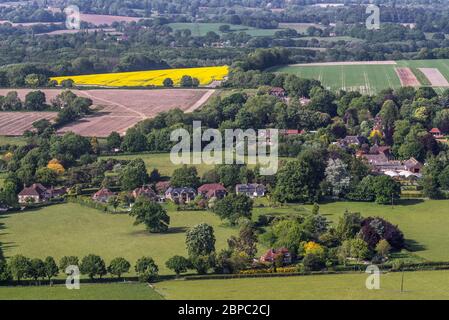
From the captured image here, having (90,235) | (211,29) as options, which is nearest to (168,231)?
(90,235)

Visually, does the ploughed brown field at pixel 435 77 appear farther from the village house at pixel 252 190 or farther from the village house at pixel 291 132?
the village house at pixel 252 190

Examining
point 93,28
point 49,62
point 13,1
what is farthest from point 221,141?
point 13,1

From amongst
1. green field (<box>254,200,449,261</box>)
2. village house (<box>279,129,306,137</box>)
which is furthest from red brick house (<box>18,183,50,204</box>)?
village house (<box>279,129,306,137</box>)

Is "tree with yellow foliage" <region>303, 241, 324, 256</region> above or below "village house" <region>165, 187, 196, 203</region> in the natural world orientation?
above

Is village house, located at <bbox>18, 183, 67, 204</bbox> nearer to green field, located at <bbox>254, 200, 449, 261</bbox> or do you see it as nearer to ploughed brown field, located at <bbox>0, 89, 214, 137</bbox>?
green field, located at <bbox>254, 200, 449, 261</bbox>

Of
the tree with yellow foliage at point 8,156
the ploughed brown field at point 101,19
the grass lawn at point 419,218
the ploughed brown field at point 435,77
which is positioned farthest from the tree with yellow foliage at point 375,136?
the ploughed brown field at point 101,19

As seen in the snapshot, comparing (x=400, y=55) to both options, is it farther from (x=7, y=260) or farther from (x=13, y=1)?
(x=13, y=1)
